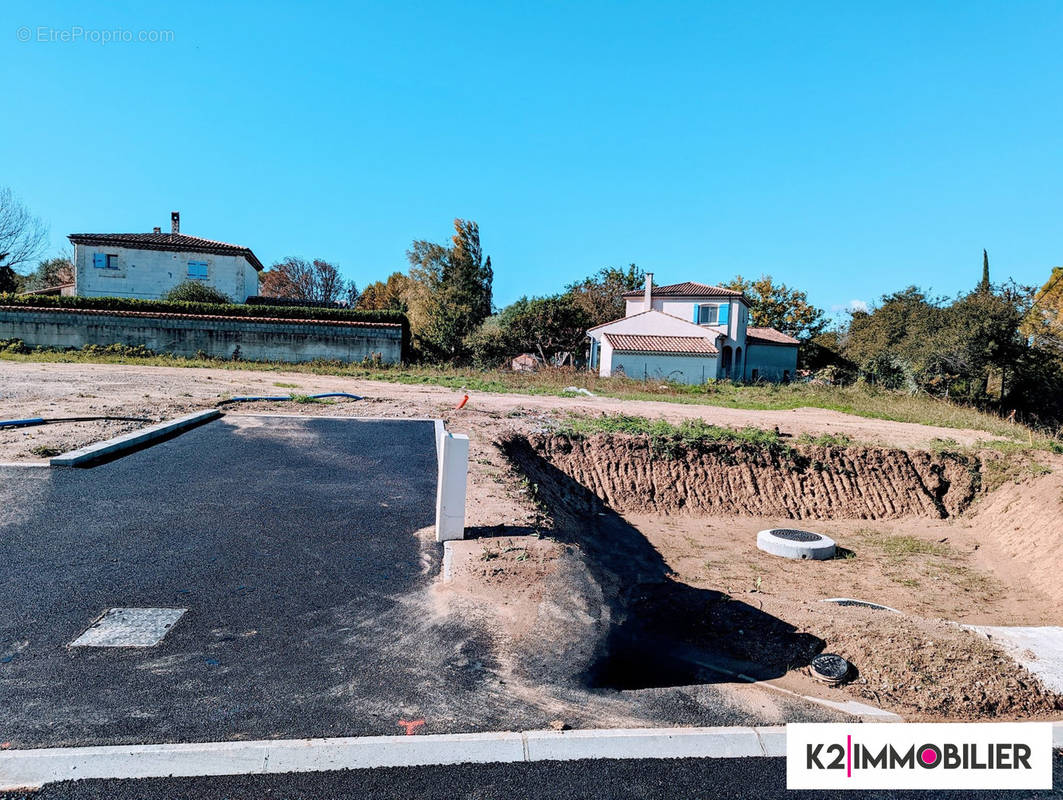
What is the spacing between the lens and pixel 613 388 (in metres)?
29.7

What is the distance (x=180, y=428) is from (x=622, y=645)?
913cm

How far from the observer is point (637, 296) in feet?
157

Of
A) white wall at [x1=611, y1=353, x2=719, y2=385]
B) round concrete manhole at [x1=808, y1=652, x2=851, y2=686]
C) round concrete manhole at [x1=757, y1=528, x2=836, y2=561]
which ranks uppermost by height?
white wall at [x1=611, y1=353, x2=719, y2=385]

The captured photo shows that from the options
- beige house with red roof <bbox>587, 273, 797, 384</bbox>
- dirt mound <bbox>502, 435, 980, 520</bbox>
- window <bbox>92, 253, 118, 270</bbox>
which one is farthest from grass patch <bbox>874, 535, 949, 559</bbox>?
window <bbox>92, 253, 118, 270</bbox>

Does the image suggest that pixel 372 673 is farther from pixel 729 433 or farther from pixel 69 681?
pixel 729 433

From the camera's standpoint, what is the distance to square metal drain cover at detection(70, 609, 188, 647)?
4.51 metres

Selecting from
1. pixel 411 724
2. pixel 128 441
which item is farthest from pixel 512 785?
pixel 128 441

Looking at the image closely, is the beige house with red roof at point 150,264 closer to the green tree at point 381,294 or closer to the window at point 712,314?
the green tree at point 381,294

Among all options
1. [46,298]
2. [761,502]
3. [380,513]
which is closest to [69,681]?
[380,513]

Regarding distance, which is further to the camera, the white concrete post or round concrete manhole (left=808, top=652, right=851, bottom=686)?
the white concrete post

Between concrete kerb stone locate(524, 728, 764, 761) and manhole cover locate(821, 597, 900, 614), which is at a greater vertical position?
concrete kerb stone locate(524, 728, 764, 761)

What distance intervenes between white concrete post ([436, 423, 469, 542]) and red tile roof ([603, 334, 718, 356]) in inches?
1226

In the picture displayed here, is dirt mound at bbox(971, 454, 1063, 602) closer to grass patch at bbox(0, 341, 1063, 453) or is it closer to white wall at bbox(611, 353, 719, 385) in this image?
grass patch at bbox(0, 341, 1063, 453)

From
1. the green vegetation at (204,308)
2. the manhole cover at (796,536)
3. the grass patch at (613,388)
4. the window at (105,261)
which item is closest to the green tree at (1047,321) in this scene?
the grass patch at (613,388)
